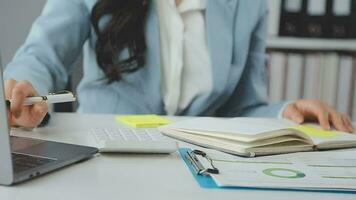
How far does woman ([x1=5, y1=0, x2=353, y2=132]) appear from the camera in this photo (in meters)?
1.26

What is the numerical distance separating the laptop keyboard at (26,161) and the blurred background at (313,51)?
1.45m

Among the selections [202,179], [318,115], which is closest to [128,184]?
[202,179]

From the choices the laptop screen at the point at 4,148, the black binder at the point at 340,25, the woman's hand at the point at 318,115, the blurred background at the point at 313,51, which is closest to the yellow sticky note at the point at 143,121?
the woman's hand at the point at 318,115

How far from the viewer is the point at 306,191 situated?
58cm

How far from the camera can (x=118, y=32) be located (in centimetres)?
129

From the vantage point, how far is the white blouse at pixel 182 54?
1272 millimetres

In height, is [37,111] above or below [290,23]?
below

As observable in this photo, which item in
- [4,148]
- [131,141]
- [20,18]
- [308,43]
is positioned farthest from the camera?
[308,43]

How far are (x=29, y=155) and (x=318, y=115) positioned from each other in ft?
2.03

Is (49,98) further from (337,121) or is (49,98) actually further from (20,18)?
(337,121)

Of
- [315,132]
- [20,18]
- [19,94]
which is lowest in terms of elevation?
[315,132]

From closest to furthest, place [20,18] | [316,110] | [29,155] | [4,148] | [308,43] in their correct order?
[4,148], [29,155], [316,110], [20,18], [308,43]

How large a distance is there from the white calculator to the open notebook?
0.05 meters

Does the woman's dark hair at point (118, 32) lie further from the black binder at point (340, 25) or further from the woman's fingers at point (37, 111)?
the black binder at point (340, 25)
